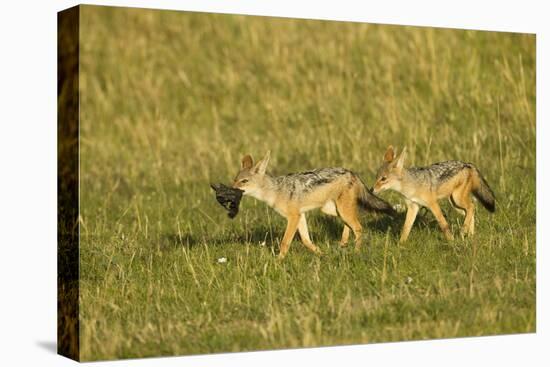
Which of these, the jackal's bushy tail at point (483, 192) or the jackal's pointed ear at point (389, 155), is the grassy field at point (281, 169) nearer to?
the jackal's bushy tail at point (483, 192)

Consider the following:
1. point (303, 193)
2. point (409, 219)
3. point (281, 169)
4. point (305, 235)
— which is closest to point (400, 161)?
point (409, 219)

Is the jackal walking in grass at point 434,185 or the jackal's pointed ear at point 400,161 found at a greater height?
the jackal's pointed ear at point 400,161

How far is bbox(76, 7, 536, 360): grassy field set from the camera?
40.4 feet

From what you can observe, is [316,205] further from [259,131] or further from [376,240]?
[259,131]

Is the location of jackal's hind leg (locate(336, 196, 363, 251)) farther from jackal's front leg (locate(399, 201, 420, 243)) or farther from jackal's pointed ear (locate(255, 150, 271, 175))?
jackal's pointed ear (locate(255, 150, 271, 175))

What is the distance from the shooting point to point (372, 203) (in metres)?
13.5

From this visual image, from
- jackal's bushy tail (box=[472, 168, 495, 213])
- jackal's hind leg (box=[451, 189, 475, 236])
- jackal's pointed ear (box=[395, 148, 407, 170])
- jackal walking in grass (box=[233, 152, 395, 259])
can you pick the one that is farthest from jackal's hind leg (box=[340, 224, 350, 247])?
jackal's bushy tail (box=[472, 168, 495, 213])

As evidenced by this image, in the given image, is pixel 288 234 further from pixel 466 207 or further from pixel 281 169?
pixel 281 169

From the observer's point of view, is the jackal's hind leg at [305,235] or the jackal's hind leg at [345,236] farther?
the jackal's hind leg at [345,236]

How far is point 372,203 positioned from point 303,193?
0.93 meters

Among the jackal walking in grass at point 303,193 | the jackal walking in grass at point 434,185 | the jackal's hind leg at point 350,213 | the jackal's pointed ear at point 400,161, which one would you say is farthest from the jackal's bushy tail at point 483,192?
the jackal's hind leg at point 350,213

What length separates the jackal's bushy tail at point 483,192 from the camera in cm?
1397

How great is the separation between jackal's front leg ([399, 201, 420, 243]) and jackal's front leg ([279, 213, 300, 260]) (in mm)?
1355

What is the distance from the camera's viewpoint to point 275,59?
19.0 meters
